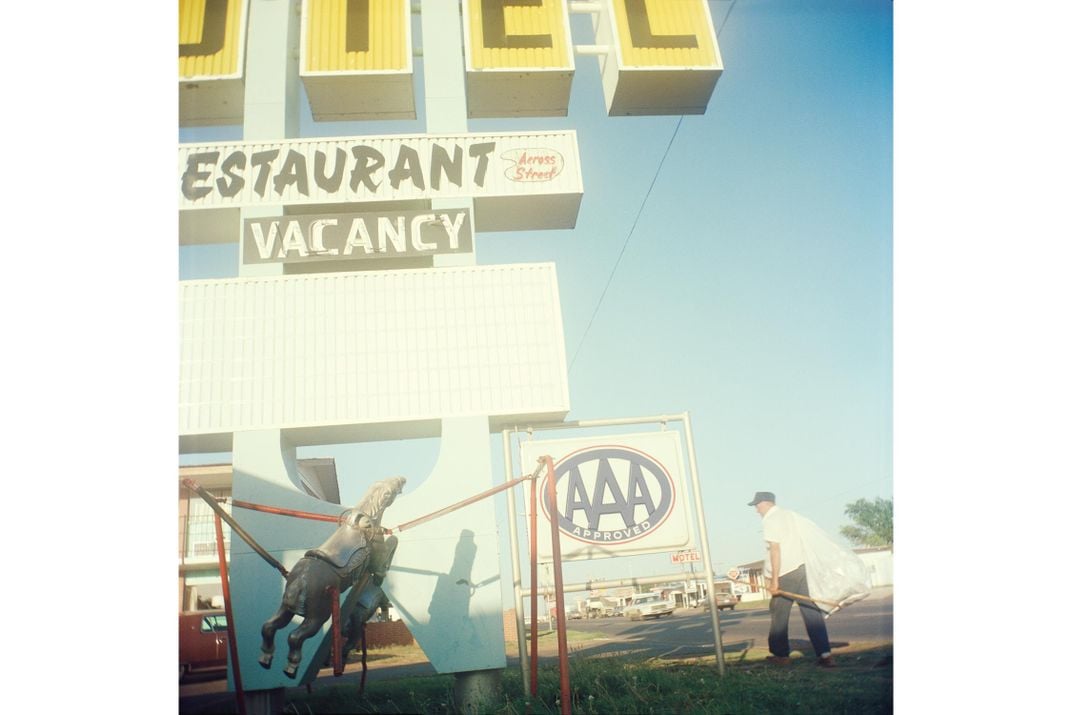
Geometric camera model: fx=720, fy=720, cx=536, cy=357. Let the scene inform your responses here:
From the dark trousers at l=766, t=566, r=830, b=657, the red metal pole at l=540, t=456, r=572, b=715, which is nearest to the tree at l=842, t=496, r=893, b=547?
the dark trousers at l=766, t=566, r=830, b=657

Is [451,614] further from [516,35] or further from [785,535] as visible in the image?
[516,35]

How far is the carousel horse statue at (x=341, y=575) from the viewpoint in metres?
4.45

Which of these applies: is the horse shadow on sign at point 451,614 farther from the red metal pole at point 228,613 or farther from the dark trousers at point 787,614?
the dark trousers at point 787,614

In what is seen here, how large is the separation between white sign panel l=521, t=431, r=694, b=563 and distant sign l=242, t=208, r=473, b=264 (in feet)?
5.87

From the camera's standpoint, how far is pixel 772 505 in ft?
16.9

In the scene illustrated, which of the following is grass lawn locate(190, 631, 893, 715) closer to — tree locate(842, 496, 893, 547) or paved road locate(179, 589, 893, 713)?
paved road locate(179, 589, 893, 713)

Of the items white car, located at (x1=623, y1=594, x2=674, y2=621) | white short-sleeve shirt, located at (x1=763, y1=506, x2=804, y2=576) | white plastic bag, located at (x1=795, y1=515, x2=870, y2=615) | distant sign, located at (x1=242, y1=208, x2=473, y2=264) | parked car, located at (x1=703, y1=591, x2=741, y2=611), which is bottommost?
white car, located at (x1=623, y1=594, x2=674, y2=621)

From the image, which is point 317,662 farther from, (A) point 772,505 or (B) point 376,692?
(A) point 772,505

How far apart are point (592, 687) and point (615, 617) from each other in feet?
6.61

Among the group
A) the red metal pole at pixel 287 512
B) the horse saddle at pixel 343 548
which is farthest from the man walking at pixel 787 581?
the red metal pole at pixel 287 512

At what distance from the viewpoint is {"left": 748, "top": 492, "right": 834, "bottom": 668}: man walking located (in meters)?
4.79

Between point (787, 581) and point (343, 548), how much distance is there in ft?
9.74

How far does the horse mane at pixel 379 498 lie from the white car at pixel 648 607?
8.18 feet

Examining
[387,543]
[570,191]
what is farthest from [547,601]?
[570,191]
